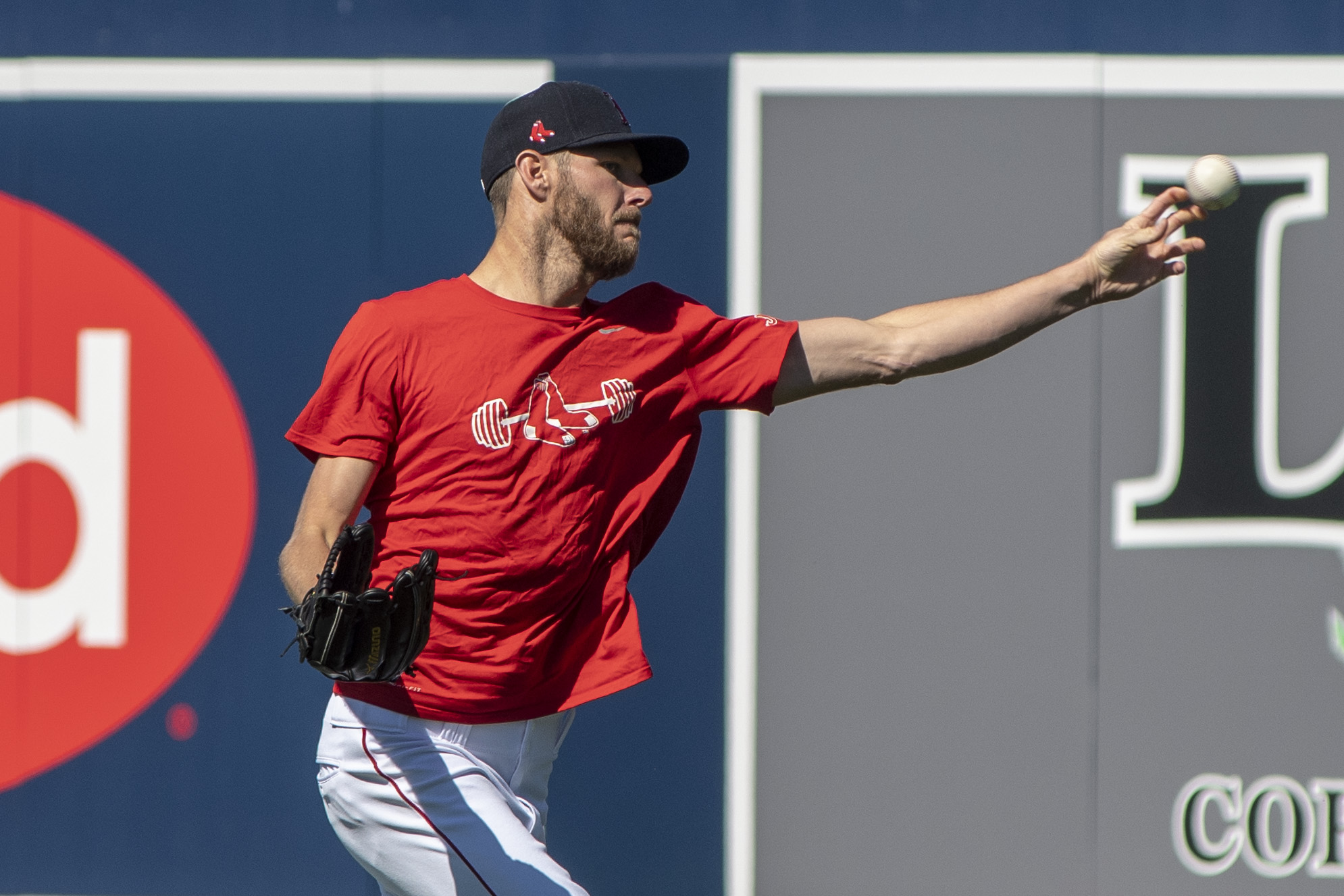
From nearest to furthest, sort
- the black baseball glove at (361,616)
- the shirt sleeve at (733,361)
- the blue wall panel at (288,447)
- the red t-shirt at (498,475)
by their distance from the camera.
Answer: the black baseball glove at (361,616), the red t-shirt at (498,475), the shirt sleeve at (733,361), the blue wall panel at (288,447)

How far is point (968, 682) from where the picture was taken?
383cm

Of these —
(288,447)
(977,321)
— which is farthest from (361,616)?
(288,447)

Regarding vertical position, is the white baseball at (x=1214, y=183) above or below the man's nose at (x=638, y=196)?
above

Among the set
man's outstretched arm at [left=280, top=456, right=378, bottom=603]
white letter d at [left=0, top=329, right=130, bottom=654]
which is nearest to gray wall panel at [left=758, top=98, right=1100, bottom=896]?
man's outstretched arm at [left=280, top=456, right=378, bottom=603]

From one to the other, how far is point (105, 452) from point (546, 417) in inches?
88.8

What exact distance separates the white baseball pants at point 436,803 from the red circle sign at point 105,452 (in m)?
1.81

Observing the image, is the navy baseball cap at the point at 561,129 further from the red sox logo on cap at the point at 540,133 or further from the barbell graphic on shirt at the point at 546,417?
the barbell graphic on shirt at the point at 546,417

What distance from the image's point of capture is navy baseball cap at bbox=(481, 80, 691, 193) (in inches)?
94.9

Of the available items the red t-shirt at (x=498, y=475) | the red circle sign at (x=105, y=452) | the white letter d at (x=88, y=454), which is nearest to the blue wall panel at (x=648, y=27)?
the red circle sign at (x=105, y=452)

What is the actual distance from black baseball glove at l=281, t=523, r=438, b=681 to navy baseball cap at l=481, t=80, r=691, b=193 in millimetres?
879

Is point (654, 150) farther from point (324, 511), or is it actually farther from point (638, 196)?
point (324, 511)

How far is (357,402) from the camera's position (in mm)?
2279

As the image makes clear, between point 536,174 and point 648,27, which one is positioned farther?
point 648,27

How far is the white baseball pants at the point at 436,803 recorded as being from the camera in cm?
217
